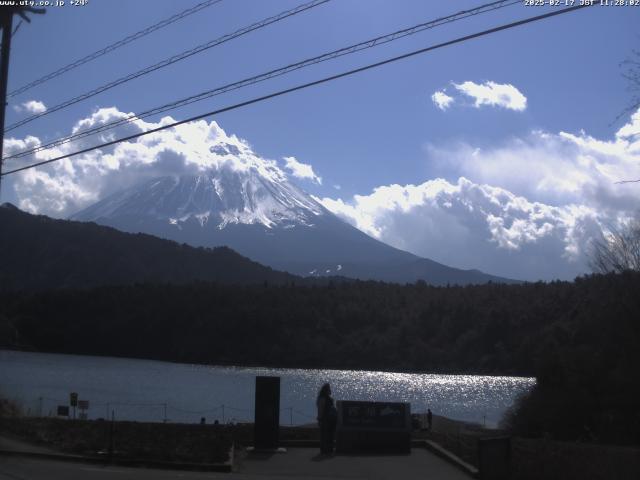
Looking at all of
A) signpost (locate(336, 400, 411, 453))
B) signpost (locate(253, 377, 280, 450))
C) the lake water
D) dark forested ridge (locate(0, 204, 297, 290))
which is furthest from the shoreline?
signpost (locate(253, 377, 280, 450))

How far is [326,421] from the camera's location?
17281mm

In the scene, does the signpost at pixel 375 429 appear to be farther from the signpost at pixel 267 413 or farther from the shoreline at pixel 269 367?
the shoreline at pixel 269 367

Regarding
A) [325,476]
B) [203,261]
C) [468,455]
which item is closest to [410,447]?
[468,455]

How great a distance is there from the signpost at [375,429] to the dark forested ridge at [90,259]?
162799mm

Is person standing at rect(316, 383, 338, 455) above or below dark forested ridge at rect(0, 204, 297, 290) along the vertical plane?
below

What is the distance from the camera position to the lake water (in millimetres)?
49062

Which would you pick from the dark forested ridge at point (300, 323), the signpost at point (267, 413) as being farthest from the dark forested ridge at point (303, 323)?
the signpost at point (267, 413)

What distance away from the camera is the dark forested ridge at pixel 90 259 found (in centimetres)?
17938

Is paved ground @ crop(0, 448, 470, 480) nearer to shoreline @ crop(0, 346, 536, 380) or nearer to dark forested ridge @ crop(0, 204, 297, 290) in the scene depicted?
shoreline @ crop(0, 346, 536, 380)

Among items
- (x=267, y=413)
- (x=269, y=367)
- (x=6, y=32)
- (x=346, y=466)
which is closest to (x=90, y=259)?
(x=269, y=367)

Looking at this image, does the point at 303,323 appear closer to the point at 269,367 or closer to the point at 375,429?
the point at 269,367

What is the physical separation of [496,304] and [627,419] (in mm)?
98181

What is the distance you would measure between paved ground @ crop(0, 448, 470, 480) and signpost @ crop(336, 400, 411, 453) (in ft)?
1.88

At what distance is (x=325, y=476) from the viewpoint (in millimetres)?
14859
